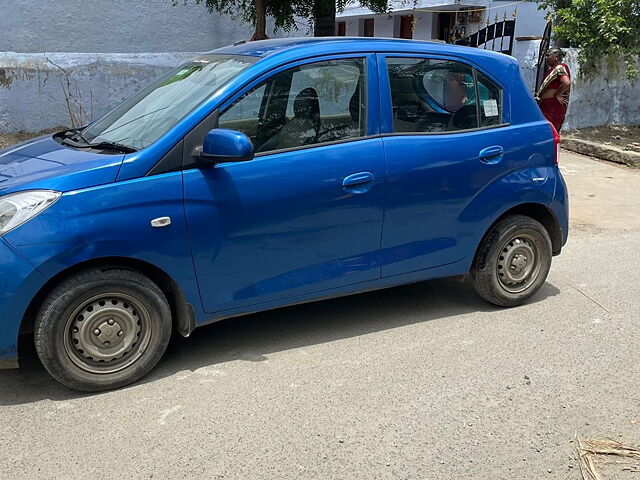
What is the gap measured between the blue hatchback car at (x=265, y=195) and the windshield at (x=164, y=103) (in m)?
0.02

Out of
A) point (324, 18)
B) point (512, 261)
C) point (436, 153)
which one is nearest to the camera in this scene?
point (436, 153)

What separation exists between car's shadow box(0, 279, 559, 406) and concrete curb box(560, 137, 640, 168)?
23.1ft

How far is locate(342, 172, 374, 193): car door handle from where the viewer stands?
13.7 feet

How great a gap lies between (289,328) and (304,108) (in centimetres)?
153

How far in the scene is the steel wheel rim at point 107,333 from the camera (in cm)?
365

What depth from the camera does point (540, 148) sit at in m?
4.96

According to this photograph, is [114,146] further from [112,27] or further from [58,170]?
[112,27]

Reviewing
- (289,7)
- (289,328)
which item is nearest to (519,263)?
(289,328)

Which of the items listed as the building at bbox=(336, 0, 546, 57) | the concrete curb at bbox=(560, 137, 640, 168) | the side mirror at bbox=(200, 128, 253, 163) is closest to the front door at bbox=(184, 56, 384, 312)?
the side mirror at bbox=(200, 128, 253, 163)

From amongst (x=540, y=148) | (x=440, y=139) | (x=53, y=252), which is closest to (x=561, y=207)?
(x=540, y=148)

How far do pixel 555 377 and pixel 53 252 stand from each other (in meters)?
2.95

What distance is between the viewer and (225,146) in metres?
3.69

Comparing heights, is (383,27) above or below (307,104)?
below

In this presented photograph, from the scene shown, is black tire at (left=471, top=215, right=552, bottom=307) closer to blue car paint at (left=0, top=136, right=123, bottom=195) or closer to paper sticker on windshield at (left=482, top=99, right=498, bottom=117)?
paper sticker on windshield at (left=482, top=99, right=498, bottom=117)
